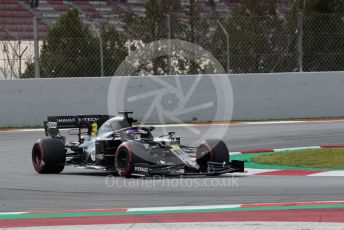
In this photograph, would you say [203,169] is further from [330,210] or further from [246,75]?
[246,75]

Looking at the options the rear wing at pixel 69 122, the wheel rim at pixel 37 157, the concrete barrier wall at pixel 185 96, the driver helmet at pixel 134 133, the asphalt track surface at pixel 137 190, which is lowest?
the asphalt track surface at pixel 137 190

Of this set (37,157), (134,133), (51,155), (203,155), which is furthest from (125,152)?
(37,157)

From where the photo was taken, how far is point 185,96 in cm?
2389

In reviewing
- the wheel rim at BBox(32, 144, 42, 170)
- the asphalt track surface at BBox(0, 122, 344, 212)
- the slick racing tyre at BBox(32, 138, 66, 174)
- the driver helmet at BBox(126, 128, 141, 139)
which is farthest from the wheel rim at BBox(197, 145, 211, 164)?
the wheel rim at BBox(32, 144, 42, 170)

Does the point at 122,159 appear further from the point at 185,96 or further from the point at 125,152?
the point at 185,96

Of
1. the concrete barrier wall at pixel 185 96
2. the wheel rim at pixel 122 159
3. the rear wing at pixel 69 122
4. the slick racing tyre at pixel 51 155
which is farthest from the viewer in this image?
the concrete barrier wall at pixel 185 96

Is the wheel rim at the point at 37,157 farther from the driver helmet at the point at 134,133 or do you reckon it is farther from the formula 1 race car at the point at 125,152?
the driver helmet at the point at 134,133

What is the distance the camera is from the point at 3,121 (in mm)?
22641

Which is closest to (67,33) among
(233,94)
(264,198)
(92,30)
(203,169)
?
(92,30)

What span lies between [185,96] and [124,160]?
11252mm

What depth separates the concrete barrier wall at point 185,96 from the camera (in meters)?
22.8

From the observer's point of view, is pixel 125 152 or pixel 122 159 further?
pixel 122 159

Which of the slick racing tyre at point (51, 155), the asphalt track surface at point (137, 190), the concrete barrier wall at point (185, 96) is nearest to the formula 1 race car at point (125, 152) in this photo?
the slick racing tyre at point (51, 155)

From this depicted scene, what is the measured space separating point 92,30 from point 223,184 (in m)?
11.7
